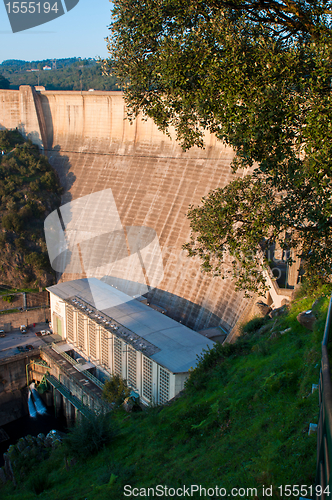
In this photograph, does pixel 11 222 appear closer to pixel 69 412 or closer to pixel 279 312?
pixel 69 412

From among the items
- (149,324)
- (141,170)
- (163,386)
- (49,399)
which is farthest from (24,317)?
Answer: (163,386)

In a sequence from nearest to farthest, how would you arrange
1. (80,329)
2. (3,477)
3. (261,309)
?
1. (3,477)
2. (261,309)
3. (80,329)

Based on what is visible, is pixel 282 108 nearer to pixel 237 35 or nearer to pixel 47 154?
pixel 237 35

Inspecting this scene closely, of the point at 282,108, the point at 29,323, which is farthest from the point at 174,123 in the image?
the point at 29,323

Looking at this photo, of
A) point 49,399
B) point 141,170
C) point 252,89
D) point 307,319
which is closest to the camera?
point 252,89

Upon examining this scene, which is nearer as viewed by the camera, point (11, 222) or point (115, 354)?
point (115, 354)

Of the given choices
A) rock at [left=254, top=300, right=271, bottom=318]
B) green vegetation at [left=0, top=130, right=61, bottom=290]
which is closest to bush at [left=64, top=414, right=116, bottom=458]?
rock at [left=254, top=300, right=271, bottom=318]
